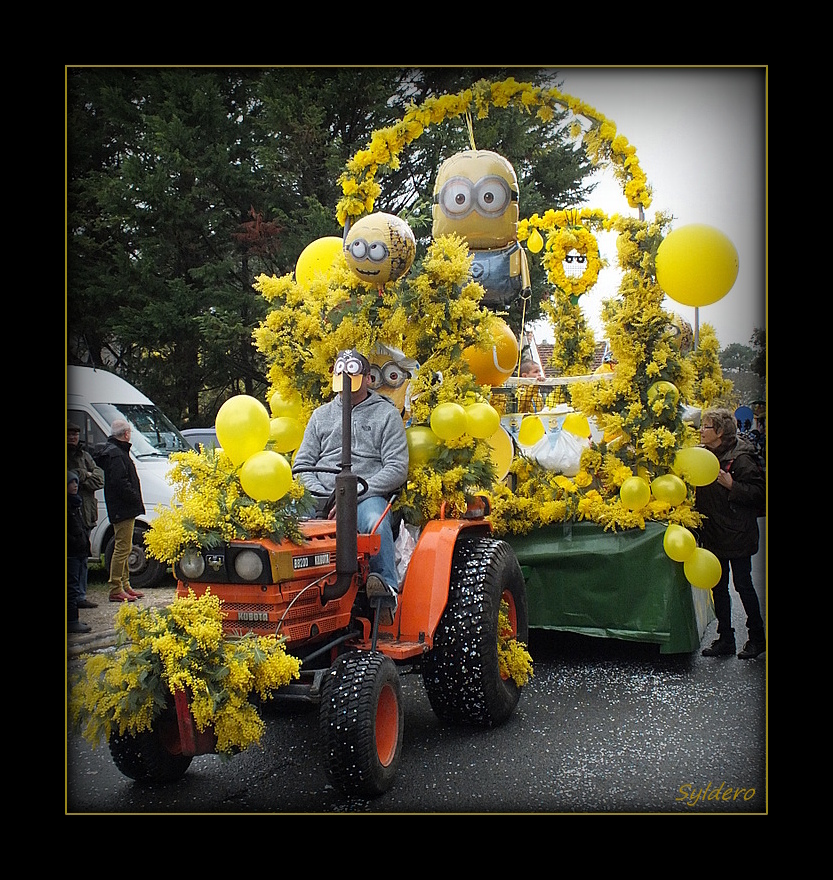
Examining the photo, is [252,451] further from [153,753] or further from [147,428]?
[153,753]

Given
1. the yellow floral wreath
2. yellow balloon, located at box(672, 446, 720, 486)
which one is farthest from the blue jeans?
yellow balloon, located at box(672, 446, 720, 486)

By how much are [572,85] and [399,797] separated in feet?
9.47

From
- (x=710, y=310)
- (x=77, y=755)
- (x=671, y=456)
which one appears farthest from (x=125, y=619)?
(x=671, y=456)

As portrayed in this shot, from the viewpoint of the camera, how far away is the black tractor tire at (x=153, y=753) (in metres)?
3.07

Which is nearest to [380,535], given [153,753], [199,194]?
[153,753]

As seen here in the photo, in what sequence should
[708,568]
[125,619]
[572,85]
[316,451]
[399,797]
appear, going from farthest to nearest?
[708,568] < [316,451] < [572,85] < [399,797] < [125,619]

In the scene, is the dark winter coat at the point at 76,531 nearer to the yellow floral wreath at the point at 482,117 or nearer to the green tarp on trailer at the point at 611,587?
the yellow floral wreath at the point at 482,117

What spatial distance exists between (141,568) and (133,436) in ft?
1.75

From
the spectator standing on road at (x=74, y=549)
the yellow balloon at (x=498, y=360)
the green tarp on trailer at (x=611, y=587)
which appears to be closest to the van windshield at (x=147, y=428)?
the spectator standing on road at (x=74, y=549)

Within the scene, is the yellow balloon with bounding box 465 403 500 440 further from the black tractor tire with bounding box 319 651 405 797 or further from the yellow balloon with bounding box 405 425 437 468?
the black tractor tire with bounding box 319 651 405 797

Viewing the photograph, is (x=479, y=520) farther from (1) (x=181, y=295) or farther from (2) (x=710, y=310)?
(1) (x=181, y=295)

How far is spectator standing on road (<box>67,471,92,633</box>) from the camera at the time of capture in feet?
11.5

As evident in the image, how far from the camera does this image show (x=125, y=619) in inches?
117

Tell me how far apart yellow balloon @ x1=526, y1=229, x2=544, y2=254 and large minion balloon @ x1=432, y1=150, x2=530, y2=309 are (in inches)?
Answer: 4.1
